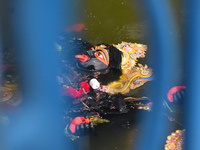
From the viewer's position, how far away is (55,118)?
275 centimetres

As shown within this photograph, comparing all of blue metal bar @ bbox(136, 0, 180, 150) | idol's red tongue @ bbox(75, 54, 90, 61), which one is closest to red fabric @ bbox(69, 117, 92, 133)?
blue metal bar @ bbox(136, 0, 180, 150)

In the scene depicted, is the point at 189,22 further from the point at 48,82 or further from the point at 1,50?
the point at 1,50

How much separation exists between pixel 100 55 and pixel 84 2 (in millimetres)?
1656

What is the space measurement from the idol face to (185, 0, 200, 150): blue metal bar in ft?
3.47

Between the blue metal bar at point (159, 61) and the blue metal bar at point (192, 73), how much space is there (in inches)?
7.6

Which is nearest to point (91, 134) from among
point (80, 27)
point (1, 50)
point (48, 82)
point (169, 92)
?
point (48, 82)

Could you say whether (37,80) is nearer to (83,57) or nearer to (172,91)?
(83,57)

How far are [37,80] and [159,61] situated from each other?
1638 millimetres

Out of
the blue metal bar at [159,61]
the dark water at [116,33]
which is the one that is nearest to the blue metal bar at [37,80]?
the dark water at [116,33]

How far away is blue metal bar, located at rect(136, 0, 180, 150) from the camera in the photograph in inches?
104

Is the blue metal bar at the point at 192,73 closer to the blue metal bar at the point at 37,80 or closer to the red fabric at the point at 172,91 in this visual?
the red fabric at the point at 172,91

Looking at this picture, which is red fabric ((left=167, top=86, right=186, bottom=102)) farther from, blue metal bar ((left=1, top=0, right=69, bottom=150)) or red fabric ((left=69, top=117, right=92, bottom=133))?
blue metal bar ((left=1, top=0, right=69, bottom=150))

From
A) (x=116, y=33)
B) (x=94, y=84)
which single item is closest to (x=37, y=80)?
(x=94, y=84)

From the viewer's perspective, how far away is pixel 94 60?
328 cm
